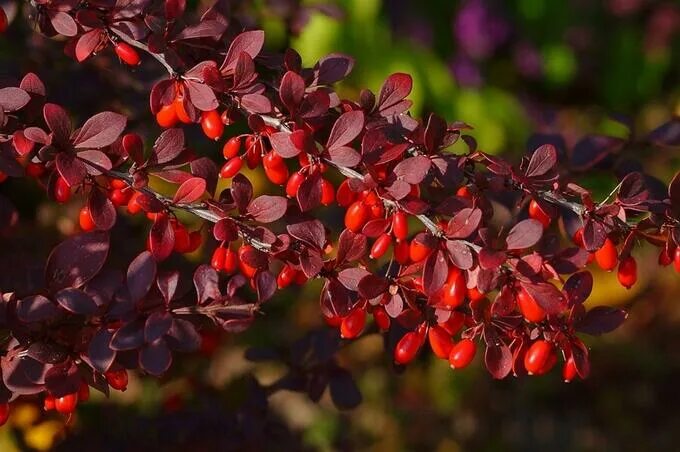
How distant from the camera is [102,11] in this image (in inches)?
46.3

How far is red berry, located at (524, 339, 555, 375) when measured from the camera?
42.9 inches

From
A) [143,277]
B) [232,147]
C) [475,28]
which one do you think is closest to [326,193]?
[232,147]

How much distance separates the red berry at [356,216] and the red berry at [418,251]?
2.5 inches

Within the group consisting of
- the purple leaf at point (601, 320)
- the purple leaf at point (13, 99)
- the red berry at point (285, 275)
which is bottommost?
the purple leaf at point (601, 320)

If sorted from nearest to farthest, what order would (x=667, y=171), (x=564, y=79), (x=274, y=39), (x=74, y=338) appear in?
1. (x=74, y=338)
2. (x=274, y=39)
3. (x=667, y=171)
4. (x=564, y=79)

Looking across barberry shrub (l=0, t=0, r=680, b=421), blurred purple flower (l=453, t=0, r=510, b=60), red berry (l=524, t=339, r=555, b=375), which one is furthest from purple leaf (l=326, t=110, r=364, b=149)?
blurred purple flower (l=453, t=0, r=510, b=60)

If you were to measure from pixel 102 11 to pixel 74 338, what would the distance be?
1.32ft

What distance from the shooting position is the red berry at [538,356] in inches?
42.9

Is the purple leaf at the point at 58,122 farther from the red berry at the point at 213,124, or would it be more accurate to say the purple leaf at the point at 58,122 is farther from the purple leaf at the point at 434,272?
the purple leaf at the point at 434,272

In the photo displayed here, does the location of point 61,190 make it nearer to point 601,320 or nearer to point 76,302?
point 76,302

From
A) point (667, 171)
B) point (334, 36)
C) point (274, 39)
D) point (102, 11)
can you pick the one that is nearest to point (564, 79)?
point (667, 171)

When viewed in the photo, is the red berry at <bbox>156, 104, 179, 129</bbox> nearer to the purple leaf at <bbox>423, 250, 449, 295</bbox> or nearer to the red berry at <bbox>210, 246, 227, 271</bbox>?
the red berry at <bbox>210, 246, 227, 271</bbox>

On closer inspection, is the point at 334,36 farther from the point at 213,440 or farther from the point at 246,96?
the point at 246,96

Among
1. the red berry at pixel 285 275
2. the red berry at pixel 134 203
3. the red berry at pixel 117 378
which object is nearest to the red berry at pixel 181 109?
Result: the red berry at pixel 134 203
